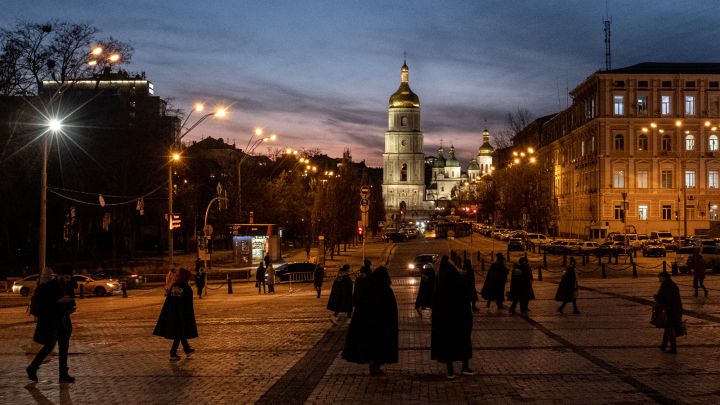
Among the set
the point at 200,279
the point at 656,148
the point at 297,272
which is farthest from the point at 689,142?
the point at 200,279

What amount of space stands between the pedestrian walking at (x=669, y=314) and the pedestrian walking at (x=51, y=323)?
1034cm

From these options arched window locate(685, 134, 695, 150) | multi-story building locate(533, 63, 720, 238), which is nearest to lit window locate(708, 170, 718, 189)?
multi-story building locate(533, 63, 720, 238)

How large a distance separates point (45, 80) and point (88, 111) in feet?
27.5

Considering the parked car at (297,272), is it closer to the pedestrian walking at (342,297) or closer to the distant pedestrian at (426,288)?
the distant pedestrian at (426,288)

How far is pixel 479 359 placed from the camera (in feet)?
45.0

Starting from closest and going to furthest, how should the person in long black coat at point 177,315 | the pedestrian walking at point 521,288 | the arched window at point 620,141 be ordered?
1. the person in long black coat at point 177,315
2. the pedestrian walking at point 521,288
3. the arched window at point 620,141

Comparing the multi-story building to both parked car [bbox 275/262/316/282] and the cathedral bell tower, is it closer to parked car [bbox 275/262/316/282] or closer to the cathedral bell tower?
parked car [bbox 275/262/316/282]

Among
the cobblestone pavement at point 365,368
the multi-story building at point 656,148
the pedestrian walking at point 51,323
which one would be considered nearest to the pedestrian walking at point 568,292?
the cobblestone pavement at point 365,368

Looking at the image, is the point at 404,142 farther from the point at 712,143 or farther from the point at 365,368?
the point at 365,368

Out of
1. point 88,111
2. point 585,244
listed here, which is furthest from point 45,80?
point 585,244

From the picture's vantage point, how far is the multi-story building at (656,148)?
74.6 metres

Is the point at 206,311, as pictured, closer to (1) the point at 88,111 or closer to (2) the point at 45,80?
(2) the point at 45,80

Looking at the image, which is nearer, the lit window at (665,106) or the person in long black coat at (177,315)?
the person in long black coat at (177,315)

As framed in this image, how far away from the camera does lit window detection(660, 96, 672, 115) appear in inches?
2975
